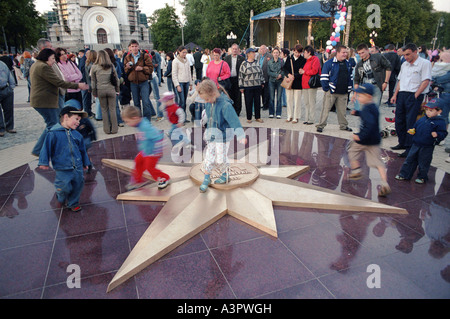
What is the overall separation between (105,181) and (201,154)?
1783mm

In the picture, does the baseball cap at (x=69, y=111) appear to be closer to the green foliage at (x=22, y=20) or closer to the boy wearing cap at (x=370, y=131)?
the boy wearing cap at (x=370, y=131)

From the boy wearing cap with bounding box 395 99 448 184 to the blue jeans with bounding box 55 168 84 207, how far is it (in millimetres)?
4517

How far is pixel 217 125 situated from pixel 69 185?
196 centimetres

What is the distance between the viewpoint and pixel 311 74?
7414 millimetres

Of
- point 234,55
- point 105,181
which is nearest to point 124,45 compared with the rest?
point 234,55

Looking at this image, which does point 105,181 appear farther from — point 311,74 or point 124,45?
point 124,45

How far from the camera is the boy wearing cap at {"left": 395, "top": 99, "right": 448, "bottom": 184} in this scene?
4.09 metres

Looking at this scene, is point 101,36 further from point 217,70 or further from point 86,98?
point 217,70

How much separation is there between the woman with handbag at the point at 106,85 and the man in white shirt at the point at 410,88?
5992mm

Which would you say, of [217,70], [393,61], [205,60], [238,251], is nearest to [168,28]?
[205,60]

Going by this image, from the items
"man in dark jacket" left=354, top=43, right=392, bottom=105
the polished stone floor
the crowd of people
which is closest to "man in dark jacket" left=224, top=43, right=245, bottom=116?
the crowd of people

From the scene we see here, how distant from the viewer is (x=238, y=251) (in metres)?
2.90

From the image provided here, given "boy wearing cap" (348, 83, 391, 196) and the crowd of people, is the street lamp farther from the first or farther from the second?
"boy wearing cap" (348, 83, 391, 196)

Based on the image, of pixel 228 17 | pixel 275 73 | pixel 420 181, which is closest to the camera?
pixel 420 181
